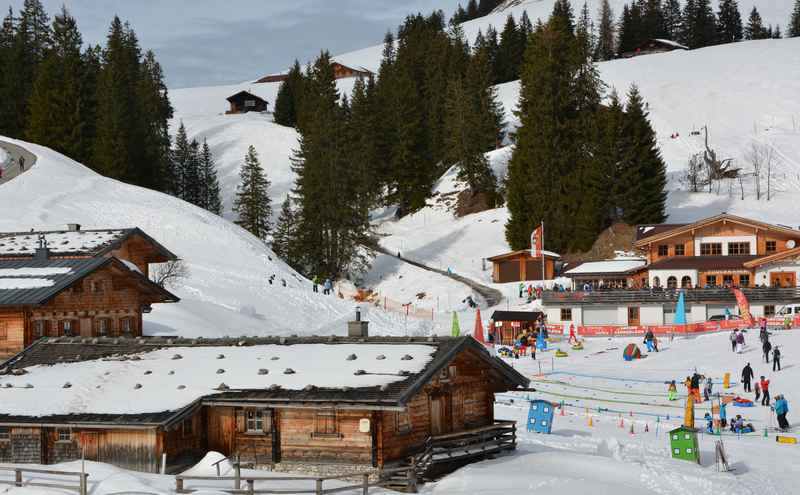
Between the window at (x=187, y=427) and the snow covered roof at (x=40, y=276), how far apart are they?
9.98 m

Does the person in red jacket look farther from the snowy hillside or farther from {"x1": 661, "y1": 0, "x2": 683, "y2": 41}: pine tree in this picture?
{"x1": 661, "y1": 0, "x2": 683, "y2": 41}: pine tree

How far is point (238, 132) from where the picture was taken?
130125 millimetres

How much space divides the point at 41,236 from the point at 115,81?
5503 cm

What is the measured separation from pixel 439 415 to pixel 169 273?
32952 mm

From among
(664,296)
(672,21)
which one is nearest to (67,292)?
(664,296)

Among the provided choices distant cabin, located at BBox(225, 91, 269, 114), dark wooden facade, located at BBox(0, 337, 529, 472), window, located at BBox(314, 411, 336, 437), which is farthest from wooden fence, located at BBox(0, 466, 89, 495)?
distant cabin, located at BBox(225, 91, 269, 114)

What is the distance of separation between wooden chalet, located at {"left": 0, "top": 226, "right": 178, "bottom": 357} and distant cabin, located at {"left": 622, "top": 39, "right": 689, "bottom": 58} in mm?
114104

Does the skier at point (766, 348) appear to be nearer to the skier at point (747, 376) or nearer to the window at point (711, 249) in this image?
the skier at point (747, 376)

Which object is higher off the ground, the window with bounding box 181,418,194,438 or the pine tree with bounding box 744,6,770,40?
the pine tree with bounding box 744,6,770,40

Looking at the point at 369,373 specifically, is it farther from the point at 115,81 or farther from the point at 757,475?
the point at 115,81

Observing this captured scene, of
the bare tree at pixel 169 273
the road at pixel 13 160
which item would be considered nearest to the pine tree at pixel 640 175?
the bare tree at pixel 169 273

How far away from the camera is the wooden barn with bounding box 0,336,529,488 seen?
22.5m

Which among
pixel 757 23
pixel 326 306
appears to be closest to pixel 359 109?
pixel 326 306

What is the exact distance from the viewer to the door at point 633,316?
55125 millimetres
